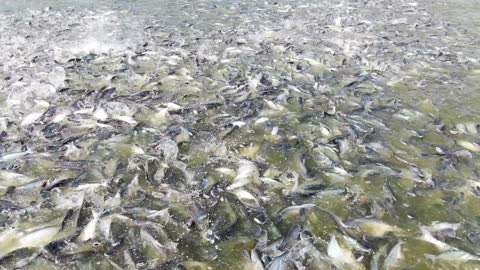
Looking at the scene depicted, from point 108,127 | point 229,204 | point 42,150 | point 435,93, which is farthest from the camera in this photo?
point 435,93

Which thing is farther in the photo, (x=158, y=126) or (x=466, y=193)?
(x=158, y=126)

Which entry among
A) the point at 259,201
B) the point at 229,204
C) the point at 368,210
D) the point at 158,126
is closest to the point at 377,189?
the point at 368,210

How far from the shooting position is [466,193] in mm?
6621

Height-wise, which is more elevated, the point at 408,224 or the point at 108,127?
the point at 108,127

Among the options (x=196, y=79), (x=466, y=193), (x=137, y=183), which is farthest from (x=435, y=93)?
(x=137, y=183)

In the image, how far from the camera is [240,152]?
7.85 metres

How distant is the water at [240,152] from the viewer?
563cm

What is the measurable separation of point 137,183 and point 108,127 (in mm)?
2358

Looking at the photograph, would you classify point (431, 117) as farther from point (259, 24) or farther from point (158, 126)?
point (259, 24)

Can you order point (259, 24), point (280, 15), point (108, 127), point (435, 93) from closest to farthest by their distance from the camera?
point (108, 127), point (435, 93), point (259, 24), point (280, 15)

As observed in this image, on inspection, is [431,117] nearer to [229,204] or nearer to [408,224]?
[408,224]

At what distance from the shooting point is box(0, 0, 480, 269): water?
5633 mm

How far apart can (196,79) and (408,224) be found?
733 cm

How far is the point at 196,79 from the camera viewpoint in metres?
11.5
